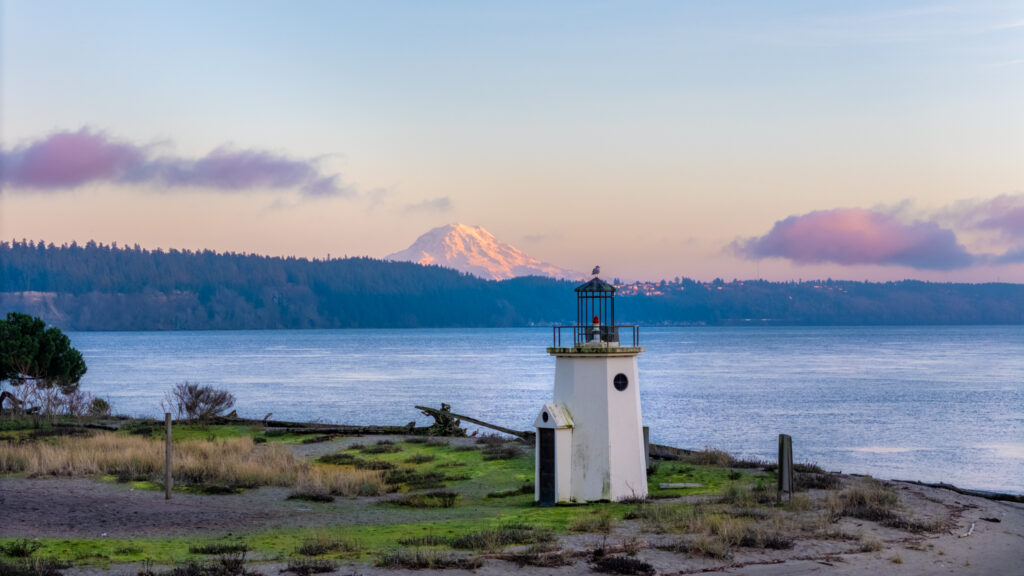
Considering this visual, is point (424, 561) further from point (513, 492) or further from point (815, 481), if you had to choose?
point (815, 481)

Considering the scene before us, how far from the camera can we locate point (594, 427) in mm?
23484

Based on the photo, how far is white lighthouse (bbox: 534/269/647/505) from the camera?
76.8 ft

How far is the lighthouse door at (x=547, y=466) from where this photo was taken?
23734 millimetres

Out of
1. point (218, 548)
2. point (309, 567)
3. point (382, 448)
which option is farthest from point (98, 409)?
point (309, 567)

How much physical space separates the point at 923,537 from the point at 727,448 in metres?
35.0

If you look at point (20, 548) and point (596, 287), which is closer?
point (20, 548)

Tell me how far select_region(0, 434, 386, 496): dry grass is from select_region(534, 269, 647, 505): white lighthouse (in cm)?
536

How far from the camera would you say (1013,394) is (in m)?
93.0

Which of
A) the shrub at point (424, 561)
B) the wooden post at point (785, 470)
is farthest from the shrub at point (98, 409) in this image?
the wooden post at point (785, 470)

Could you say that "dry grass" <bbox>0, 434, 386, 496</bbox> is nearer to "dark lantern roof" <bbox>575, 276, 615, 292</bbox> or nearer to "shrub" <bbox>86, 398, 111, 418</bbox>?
"dark lantern roof" <bbox>575, 276, 615, 292</bbox>

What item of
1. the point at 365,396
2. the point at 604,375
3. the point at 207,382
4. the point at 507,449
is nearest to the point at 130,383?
the point at 207,382

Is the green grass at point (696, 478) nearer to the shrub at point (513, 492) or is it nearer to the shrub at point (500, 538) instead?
the shrub at point (513, 492)

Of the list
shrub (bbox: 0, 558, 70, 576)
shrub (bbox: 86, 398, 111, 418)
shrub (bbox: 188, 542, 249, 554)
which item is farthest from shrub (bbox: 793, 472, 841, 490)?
shrub (bbox: 86, 398, 111, 418)

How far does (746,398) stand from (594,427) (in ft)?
232
